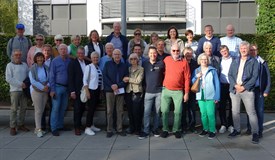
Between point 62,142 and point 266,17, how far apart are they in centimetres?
1003

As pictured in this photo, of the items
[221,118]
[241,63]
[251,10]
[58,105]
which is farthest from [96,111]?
[251,10]

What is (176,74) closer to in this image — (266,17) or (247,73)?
(247,73)

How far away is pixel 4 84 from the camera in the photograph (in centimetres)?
1088

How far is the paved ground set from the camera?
6.50m

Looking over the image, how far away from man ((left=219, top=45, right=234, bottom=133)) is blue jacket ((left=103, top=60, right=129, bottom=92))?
2331 mm

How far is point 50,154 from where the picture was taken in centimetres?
670

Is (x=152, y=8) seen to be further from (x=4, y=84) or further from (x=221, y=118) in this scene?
(x=221, y=118)

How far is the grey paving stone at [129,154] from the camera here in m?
6.40

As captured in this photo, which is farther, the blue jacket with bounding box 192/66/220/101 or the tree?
the tree

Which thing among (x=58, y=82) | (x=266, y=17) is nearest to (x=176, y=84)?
(x=58, y=82)

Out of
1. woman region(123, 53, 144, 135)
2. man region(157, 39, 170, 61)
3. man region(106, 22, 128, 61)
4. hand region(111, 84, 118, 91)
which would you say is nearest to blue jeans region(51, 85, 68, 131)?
hand region(111, 84, 118, 91)

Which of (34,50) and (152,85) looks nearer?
(152,85)

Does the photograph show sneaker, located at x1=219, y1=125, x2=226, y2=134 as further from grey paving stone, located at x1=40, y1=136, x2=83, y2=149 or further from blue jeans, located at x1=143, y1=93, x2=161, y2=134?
grey paving stone, located at x1=40, y1=136, x2=83, y2=149

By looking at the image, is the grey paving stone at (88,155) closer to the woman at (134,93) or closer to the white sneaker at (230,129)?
the woman at (134,93)
